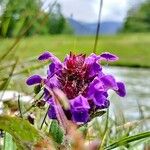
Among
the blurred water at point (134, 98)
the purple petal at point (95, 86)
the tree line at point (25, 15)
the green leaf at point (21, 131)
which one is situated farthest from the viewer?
the blurred water at point (134, 98)

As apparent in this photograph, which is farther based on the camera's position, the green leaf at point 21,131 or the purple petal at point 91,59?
the purple petal at point 91,59

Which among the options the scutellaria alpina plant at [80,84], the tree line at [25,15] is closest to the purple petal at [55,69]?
the scutellaria alpina plant at [80,84]

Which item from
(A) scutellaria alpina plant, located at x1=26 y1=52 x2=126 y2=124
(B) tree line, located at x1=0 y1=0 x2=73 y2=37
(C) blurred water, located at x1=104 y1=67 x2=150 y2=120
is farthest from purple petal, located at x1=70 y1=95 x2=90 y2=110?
(B) tree line, located at x1=0 y1=0 x2=73 y2=37

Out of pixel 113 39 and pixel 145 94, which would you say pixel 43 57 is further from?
pixel 113 39

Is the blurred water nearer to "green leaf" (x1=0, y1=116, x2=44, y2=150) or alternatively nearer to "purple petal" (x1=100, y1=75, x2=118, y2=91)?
"purple petal" (x1=100, y1=75, x2=118, y2=91)

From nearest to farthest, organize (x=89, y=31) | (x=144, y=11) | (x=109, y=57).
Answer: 1. (x=109, y=57)
2. (x=89, y=31)
3. (x=144, y=11)

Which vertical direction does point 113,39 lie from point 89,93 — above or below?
below

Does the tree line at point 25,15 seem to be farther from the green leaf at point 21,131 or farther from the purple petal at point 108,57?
the green leaf at point 21,131

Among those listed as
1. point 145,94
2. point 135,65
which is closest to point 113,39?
point 135,65
